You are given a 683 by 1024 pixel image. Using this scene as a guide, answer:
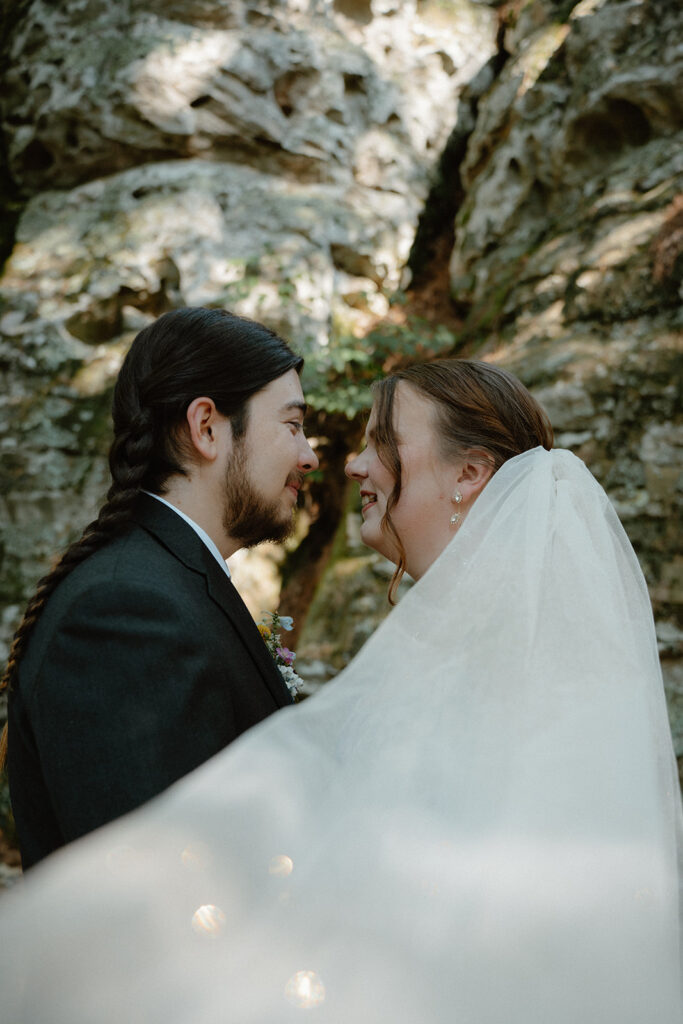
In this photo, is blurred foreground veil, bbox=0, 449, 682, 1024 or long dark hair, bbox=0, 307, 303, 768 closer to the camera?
blurred foreground veil, bbox=0, 449, 682, 1024

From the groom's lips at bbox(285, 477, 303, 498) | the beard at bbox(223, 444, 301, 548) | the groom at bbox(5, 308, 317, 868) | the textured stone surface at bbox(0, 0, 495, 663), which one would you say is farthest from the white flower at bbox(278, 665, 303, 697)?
the textured stone surface at bbox(0, 0, 495, 663)

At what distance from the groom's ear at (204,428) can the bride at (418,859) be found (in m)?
0.78

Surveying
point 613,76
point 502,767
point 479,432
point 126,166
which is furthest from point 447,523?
point 126,166

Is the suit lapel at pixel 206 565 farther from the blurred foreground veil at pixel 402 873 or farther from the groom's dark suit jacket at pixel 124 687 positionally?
the blurred foreground veil at pixel 402 873

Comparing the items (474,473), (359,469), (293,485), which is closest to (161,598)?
(293,485)

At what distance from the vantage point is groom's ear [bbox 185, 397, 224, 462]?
2232 mm

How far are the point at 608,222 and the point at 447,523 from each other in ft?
13.0

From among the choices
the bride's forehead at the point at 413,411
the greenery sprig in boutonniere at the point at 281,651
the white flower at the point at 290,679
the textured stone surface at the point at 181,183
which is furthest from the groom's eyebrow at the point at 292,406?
the textured stone surface at the point at 181,183

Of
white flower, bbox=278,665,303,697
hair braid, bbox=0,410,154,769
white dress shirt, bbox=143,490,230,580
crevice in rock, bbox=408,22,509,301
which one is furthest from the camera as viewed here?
crevice in rock, bbox=408,22,509,301

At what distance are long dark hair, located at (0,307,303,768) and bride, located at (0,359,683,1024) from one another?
84 centimetres

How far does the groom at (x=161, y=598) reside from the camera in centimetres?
162

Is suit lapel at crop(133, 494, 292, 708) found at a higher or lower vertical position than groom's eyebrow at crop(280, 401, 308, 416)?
lower

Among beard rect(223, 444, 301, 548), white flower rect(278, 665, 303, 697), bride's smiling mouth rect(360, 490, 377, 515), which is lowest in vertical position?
white flower rect(278, 665, 303, 697)

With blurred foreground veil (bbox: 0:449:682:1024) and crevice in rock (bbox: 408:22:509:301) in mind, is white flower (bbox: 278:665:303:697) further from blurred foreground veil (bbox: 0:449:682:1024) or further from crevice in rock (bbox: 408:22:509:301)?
crevice in rock (bbox: 408:22:509:301)
